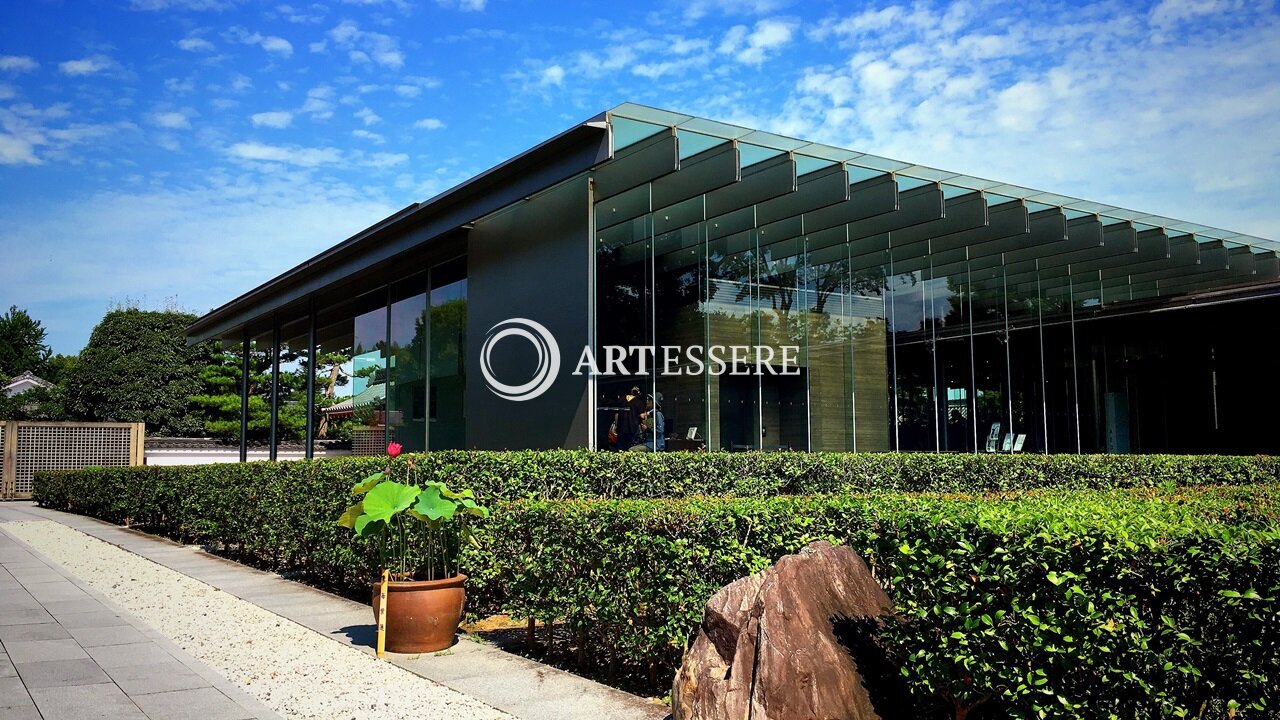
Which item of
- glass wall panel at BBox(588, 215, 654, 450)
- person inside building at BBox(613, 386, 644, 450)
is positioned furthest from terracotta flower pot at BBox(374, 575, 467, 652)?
person inside building at BBox(613, 386, 644, 450)

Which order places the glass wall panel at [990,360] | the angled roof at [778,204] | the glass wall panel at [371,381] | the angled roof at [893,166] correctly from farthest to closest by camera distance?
the glass wall panel at [990,360] < the glass wall panel at [371,381] < the angled roof at [778,204] < the angled roof at [893,166]

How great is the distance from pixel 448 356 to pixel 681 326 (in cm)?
452

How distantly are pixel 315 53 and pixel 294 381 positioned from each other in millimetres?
30259

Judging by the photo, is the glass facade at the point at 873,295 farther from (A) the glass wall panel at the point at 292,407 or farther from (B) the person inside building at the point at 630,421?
(A) the glass wall panel at the point at 292,407

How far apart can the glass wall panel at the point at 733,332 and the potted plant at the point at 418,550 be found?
279 inches

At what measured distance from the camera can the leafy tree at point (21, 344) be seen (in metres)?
69.2

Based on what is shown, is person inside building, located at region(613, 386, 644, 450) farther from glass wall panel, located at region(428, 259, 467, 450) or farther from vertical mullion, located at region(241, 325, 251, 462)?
vertical mullion, located at region(241, 325, 251, 462)

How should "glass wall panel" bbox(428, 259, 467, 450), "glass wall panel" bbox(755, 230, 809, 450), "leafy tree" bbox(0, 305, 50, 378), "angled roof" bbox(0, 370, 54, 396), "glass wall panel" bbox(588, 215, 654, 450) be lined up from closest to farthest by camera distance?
1. "glass wall panel" bbox(588, 215, 654, 450)
2. "glass wall panel" bbox(755, 230, 809, 450)
3. "glass wall panel" bbox(428, 259, 467, 450)
4. "angled roof" bbox(0, 370, 54, 396)
5. "leafy tree" bbox(0, 305, 50, 378)

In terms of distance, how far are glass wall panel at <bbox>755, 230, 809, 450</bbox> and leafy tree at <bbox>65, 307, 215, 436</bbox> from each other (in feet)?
96.4

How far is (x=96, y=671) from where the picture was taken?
566 cm

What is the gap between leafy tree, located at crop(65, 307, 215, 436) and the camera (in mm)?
35688

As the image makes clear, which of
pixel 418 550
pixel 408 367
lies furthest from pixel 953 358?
pixel 418 550

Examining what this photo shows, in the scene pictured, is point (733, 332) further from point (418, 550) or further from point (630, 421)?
point (418, 550)

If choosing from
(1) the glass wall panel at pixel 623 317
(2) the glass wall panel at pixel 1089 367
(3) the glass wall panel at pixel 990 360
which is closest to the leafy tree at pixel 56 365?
(1) the glass wall panel at pixel 623 317
